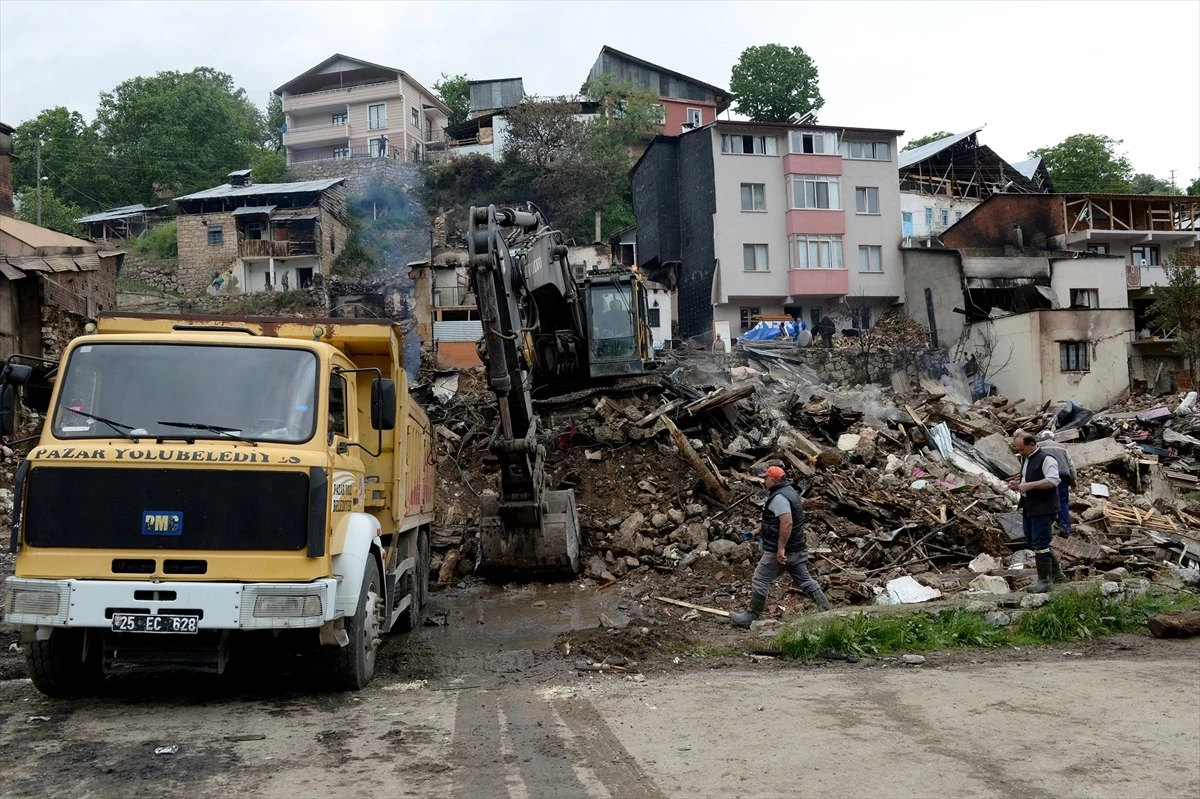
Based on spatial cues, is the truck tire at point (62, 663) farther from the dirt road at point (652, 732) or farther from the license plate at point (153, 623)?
the license plate at point (153, 623)

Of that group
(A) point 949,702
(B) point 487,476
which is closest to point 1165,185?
(B) point 487,476

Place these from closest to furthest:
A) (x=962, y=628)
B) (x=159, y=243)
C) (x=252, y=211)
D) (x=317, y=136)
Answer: (x=962, y=628), (x=252, y=211), (x=159, y=243), (x=317, y=136)

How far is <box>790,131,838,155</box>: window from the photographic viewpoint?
41.8 m

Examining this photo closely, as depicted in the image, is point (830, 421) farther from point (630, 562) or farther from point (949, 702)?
point (949, 702)

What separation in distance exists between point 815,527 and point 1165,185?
65.9 m

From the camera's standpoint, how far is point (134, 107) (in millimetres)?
57469

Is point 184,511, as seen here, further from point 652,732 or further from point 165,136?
point 165,136

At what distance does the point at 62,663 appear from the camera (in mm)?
6895

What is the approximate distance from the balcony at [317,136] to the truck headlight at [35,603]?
58.5 m

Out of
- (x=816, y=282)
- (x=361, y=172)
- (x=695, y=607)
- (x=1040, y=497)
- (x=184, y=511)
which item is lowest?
(x=695, y=607)


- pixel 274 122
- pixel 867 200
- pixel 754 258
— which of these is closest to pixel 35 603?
pixel 754 258

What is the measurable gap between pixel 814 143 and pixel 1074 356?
14.4m

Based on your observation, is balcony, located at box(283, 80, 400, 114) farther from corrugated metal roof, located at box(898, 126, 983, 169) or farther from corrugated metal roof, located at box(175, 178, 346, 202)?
corrugated metal roof, located at box(898, 126, 983, 169)

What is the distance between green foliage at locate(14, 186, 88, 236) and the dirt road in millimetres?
50957
